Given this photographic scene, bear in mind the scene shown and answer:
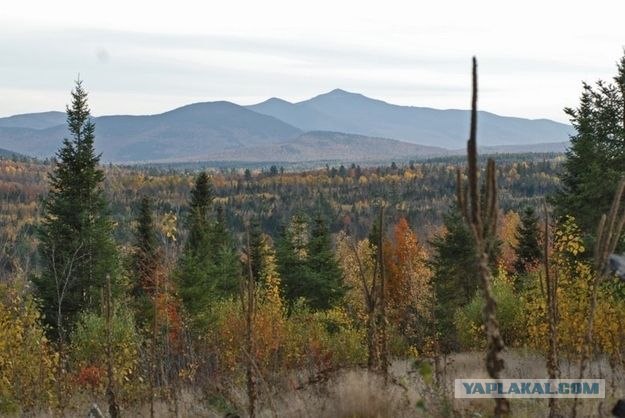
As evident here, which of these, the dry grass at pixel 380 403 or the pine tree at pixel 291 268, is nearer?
the dry grass at pixel 380 403

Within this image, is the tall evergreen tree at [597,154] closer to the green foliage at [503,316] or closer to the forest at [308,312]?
the forest at [308,312]

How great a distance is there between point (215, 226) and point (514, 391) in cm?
3883

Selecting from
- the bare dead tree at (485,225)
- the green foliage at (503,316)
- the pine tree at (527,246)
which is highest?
the bare dead tree at (485,225)

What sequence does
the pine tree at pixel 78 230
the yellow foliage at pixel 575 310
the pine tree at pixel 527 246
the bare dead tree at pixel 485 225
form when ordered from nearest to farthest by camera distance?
1. the bare dead tree at pixel 485 225
2. the yellow foliage at pixel 575 310
3. the pine tree at pixel 78 230
4. the pine tree at pixel 527 246

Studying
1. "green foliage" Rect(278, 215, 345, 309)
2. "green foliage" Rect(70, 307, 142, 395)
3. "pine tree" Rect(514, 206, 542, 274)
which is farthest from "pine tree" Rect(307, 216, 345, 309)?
"green foliage" Rect(70, 307, 142, 395)

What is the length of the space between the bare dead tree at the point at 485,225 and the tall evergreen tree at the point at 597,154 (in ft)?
64.3

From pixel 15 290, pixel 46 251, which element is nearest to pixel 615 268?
pixel 15 290

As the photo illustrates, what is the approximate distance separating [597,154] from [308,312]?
18.9 m

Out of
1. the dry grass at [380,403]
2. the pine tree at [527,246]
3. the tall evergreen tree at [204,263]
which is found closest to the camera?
the dry grass at [380,403]

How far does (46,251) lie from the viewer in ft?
100

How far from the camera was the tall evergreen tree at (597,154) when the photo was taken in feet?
76.7

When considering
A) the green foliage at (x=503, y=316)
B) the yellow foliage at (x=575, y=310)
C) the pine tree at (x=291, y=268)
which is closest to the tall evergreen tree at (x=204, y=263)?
the pine tree at (x=291, y=268)

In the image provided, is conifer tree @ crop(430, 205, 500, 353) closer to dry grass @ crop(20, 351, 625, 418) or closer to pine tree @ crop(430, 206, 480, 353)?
pine tree @ crop(430, 206, 480, 353)

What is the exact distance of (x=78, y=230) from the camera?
3105cm
